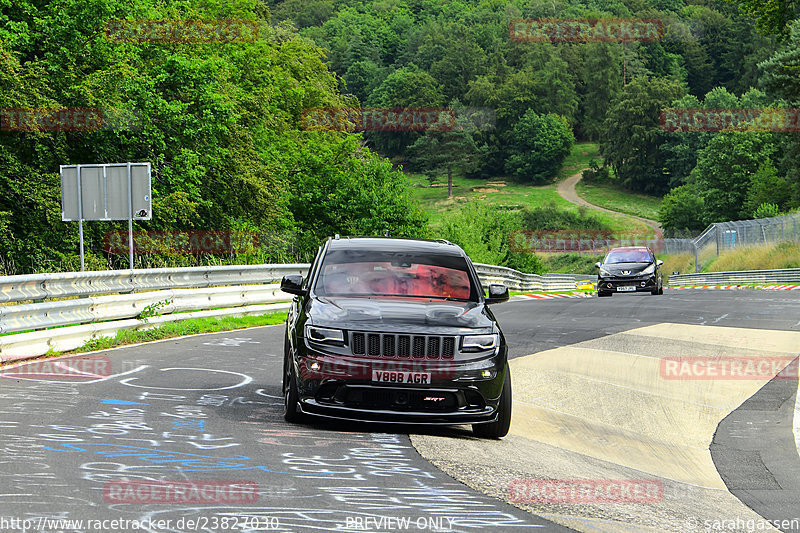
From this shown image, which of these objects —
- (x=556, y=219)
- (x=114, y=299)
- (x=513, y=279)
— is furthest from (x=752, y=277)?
(x=556, y=219)

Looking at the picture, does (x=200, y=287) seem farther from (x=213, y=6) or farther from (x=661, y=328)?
(x=213, y=6)

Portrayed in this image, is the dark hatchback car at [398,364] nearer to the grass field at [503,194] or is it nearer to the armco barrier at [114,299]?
the armco barrier at [114,299]

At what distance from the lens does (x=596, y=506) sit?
5684mm

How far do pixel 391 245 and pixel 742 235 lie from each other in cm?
5264

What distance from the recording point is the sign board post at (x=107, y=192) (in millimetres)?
18875

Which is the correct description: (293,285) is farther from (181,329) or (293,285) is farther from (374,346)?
(181,329)

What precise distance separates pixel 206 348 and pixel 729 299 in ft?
57.3

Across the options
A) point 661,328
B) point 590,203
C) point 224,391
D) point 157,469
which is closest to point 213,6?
point 661,328

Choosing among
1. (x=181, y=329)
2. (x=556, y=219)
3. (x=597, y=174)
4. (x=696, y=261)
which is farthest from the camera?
(x=597, y=174)

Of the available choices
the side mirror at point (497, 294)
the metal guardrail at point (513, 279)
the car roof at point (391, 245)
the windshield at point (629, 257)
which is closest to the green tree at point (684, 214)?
the metal guardrail at point (513, 279)

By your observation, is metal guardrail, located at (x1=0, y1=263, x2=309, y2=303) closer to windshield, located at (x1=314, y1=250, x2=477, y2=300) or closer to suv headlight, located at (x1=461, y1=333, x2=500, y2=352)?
windshield, located at (x1=314, y1=250, x2=477, y2=300)

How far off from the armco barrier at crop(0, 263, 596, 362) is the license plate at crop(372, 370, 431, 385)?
5764 mm

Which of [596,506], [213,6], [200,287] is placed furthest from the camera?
[213,6]

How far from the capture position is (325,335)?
759cm
